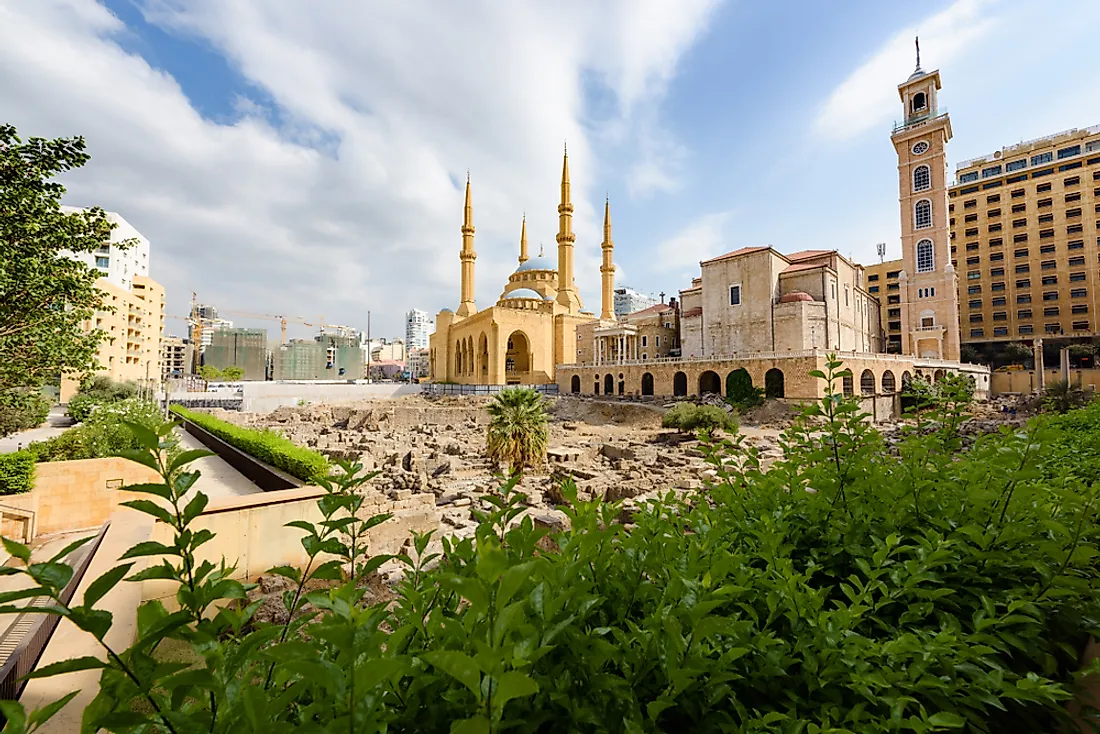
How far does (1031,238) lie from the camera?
43.2m

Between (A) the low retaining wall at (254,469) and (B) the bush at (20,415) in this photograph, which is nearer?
(A) the low retaining wall at (254,469)

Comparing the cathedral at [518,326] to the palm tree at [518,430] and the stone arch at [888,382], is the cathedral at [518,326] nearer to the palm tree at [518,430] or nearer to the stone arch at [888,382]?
the stone arch at [888,382]

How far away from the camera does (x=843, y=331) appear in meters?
33.8

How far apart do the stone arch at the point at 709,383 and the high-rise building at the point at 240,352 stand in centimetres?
7424

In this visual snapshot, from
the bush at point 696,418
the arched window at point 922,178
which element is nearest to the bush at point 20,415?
the bush at point 696,418

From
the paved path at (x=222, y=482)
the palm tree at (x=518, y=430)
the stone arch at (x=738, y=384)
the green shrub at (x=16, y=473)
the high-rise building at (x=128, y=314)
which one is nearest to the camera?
the green shrub at (x=16, y=473)

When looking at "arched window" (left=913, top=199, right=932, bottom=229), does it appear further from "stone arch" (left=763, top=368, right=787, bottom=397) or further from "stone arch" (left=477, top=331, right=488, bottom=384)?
"stone arch" (left=477, top=331, right=488, bottom=384)

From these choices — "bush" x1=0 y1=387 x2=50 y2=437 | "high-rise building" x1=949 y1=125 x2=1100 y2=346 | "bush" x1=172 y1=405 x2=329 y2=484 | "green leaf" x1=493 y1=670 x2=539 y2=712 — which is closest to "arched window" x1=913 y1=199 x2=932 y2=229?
"high-rise building" x1=949 y1=125 x2=1100 y2=346

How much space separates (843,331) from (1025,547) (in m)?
37.4

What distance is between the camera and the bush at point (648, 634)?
2.93 ft

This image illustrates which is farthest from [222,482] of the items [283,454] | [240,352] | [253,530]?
[240,352]

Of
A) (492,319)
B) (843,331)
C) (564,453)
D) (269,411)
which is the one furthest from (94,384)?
(843,331)

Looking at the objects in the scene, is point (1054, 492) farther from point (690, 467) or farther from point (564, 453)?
point (564, 453)

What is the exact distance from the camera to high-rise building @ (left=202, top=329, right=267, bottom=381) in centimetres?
7819
